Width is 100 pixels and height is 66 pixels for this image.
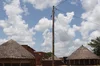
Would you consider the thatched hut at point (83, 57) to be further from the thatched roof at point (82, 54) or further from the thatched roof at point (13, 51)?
the thatched roof at point (13, 51)

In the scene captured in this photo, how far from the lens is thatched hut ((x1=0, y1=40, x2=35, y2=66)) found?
39.6m

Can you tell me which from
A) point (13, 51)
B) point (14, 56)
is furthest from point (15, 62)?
point (13, 51)

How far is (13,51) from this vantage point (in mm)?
41188

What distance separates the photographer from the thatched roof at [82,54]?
6081 cm

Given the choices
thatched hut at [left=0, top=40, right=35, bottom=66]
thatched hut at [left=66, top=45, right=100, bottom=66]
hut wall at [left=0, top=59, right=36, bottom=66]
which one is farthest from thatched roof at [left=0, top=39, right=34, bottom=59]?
thatched hut at [left=66, top=45, right=100, bottom=66]

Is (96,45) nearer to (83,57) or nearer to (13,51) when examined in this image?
(83,57)

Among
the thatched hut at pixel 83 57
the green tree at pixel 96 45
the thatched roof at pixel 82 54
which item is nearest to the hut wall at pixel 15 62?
the thatched hut at pixel 83 57

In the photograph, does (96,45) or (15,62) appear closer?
(15,62)

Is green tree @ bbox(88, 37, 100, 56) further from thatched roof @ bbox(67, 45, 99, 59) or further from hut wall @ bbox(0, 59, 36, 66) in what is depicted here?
hut wall @ bbox(0, 59, 36, 66)

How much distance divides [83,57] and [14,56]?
25572 millimetres

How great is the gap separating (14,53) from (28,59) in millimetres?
2659

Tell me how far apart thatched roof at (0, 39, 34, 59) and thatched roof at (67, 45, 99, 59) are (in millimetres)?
22817

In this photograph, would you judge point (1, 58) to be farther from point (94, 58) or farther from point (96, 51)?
point (96, 51)

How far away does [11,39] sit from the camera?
145 ft
